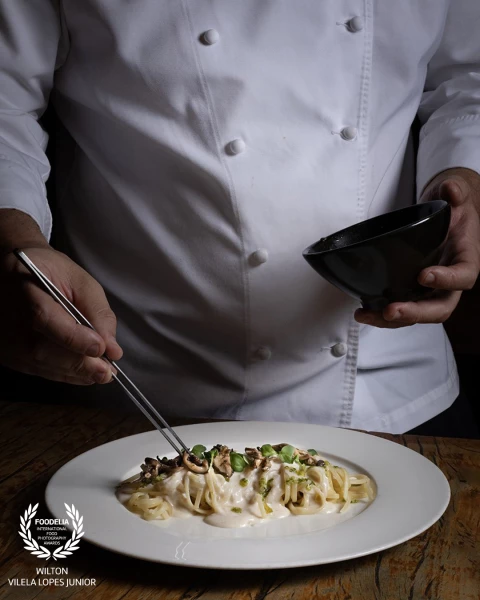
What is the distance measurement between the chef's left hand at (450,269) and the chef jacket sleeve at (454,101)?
9 centimetres

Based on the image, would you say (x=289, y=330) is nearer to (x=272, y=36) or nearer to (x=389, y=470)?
(x=389, y=470)

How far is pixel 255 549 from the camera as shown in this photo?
82 centimetres

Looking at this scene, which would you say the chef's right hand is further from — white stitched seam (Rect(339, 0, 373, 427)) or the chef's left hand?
white stitched seam (Rect(339, 0, 373, 427))

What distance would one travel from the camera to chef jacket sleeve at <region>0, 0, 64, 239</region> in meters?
1.36

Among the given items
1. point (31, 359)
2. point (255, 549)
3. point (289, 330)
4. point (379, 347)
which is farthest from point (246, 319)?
point (255, 549)

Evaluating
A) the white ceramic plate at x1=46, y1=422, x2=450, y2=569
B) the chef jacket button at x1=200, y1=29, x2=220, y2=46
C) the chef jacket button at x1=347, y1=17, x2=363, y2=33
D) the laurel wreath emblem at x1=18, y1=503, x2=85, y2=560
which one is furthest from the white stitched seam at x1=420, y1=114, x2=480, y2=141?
the laurel wreath emblem at x1=18, y1=503, x2=85, y2=560

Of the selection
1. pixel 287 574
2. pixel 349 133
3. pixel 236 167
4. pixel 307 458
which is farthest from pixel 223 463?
pixel 349 133

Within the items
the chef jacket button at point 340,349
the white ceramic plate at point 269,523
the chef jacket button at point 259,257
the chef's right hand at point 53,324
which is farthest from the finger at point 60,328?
the chef jacket button at point 340,349

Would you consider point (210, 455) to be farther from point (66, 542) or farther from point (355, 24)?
point (355, 24)

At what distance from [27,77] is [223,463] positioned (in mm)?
855

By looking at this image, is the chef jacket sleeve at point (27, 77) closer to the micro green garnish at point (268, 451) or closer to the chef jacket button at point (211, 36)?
the chef jacket button at point (211, 36)

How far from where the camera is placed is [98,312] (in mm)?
1066

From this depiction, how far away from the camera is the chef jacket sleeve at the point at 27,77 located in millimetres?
1358

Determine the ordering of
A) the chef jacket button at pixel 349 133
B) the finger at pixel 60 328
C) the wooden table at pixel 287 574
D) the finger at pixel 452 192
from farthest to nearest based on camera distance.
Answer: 1. the chef jacket button at pixel 349 133
2. the finger at pixel 452 192
3. the finger at pixel 60 328
4. the wooden table at pixel 287 574
